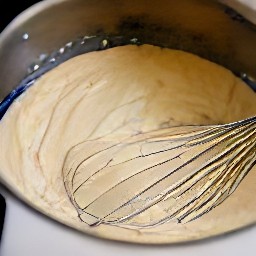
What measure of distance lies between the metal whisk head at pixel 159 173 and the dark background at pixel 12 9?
0.19m

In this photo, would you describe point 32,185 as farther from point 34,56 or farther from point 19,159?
point 34,56

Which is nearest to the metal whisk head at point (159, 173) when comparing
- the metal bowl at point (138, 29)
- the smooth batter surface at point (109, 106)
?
the smooth batter surface at point (109, 106)

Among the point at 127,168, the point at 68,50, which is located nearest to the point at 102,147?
the point at 127,168

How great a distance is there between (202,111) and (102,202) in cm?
20

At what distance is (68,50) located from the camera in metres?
0.87

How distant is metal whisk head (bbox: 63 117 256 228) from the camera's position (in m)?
0.71

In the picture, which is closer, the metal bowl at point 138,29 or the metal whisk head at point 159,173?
the metal whisk head at point 159,173

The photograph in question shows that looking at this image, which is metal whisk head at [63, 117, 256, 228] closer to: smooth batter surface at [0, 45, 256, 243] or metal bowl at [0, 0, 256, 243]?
smooth batter surface at [0, 45, 256, 243]

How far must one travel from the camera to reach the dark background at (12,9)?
819 mm

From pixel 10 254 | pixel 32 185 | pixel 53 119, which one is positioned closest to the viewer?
pixel 10 254

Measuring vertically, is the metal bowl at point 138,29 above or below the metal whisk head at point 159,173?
above

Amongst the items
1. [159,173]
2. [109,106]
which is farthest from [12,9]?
[159,173]

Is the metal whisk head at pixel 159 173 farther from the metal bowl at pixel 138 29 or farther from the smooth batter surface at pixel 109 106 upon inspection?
the metal bowl at pixel 138 29

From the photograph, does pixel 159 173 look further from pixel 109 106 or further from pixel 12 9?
pixel 12 9
